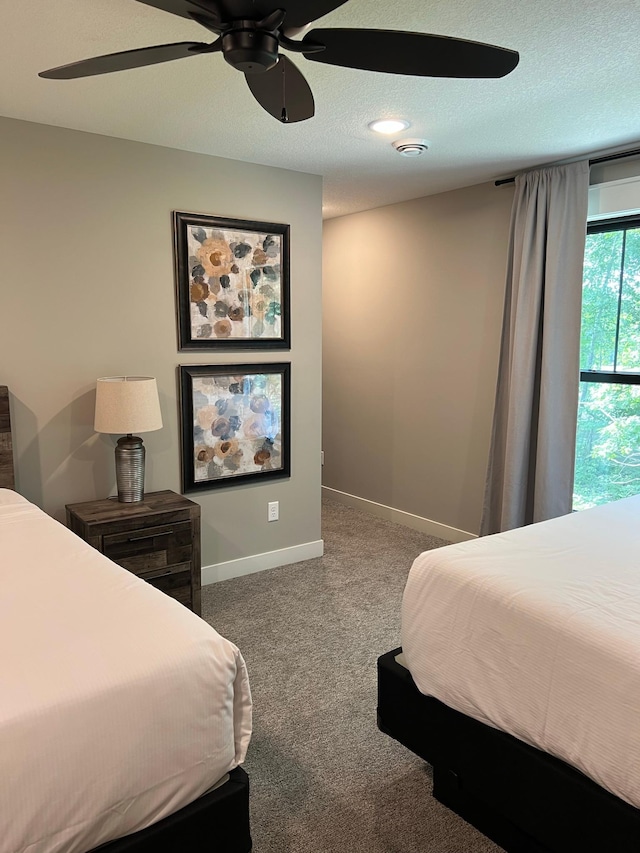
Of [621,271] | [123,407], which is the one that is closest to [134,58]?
[123,407]

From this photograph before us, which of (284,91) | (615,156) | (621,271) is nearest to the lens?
(284,91)

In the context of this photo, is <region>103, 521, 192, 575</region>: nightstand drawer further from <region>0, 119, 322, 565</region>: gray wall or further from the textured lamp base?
<region>0, 119, 322, 565</region>: gray wall

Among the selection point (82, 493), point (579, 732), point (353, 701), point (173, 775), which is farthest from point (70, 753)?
point (82, 493)

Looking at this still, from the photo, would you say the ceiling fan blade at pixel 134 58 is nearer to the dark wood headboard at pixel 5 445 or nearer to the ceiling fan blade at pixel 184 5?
the ceiling fan blade at pixel 184 5

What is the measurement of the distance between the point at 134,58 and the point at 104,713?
1501 millimetres

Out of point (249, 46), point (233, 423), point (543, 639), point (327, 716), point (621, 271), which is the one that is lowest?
point (327, 716)

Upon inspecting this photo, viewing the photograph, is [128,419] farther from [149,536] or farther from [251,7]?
[251,7]

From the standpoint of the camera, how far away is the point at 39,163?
2.82 meters

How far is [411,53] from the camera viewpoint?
147 centimetres

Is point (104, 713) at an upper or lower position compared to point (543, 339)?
lower

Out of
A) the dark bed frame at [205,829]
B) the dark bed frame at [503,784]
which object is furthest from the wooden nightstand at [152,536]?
the dark bed frame at [205,829]

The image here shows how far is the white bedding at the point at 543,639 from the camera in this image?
1423 mm

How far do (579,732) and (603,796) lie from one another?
137 millimetres

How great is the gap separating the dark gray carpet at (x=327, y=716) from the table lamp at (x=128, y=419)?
0.80m
